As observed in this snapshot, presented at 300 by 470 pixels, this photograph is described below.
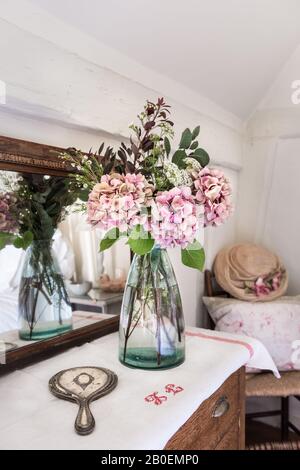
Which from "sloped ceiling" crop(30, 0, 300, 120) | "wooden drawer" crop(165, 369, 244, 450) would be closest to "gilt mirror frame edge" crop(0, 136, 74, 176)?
"sloped ceiling" crop(30, 0, 300, 120)

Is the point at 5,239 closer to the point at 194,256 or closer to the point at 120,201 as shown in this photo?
the point at 120,201

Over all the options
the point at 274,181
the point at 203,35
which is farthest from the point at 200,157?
the point at 274,181

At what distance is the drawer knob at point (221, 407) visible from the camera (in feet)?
3.65

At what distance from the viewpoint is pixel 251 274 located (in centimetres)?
209

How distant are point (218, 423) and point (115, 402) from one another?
42 cm

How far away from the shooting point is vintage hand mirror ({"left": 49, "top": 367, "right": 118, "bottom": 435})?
823 millimetres

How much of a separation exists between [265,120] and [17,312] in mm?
1939

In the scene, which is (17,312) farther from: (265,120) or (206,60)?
(265,120)

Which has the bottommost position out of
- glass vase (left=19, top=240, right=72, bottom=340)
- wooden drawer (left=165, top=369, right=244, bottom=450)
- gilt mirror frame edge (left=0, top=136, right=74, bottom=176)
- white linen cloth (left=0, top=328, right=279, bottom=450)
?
wooden drawer (left=165, top=369, right=244, bottom=450)

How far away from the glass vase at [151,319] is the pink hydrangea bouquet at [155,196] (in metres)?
0.10

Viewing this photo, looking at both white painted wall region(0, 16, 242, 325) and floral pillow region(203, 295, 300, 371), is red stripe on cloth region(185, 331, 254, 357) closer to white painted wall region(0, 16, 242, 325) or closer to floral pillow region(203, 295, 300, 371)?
white painted wall region(0, 16, 242, 325)

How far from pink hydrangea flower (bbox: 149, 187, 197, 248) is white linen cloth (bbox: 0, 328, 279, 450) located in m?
0.38

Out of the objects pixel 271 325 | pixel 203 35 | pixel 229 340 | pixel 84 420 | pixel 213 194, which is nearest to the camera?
pixel 84 420

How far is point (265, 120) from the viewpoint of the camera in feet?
7.82
